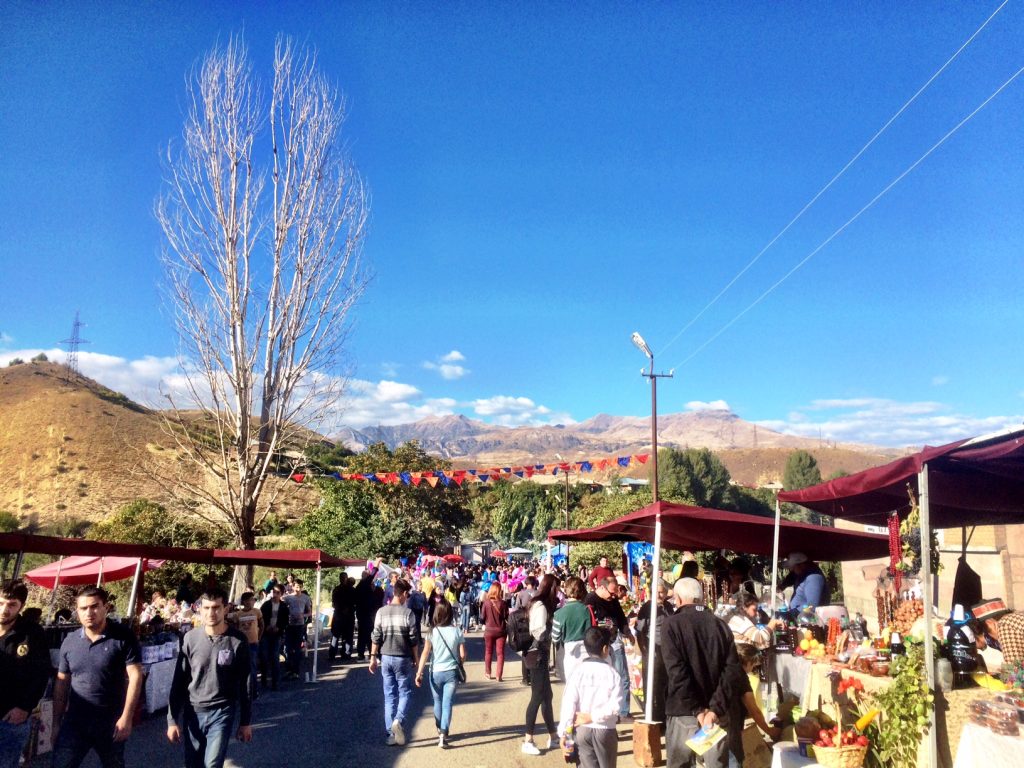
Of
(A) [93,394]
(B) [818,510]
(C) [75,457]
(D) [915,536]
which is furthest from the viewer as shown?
(A) [93,394]

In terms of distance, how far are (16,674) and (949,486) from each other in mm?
7744

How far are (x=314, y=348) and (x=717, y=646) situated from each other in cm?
1490

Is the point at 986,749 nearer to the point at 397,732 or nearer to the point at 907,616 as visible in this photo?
the point at 907,616

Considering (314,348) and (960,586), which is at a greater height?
(314,348)

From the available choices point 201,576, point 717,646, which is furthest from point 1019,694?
point 201,576

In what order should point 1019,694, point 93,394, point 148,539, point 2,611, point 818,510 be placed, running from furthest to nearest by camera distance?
point 93,394 < point 148,539 < point 818,510 < point 2,611 < point 1019,694

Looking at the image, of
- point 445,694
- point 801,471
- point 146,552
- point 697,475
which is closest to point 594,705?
point 445,694

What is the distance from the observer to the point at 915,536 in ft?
23.7

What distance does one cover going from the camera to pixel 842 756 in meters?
5.23

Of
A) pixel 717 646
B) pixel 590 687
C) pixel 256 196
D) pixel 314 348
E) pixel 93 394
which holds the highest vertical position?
pixel 93 394

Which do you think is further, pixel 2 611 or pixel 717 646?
pixel 717 646

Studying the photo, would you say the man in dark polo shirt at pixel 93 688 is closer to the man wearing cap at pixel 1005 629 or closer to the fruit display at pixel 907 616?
the fruit display at pixel 907 616

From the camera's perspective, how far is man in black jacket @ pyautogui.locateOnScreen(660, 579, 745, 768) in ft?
17.1

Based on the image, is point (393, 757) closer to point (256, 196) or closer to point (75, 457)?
point (256, 196)
